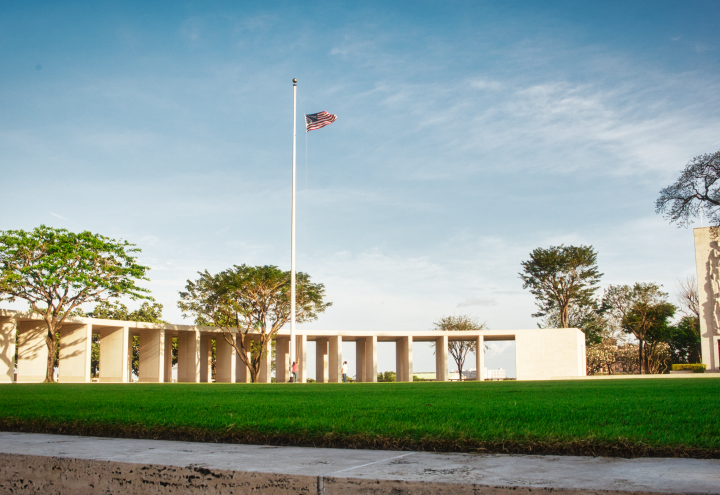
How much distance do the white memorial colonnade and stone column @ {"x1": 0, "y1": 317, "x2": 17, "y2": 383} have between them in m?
0.02

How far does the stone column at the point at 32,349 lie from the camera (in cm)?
3275

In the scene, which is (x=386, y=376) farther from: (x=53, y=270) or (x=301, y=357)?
(x=53, y=270)

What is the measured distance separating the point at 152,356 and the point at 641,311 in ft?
166

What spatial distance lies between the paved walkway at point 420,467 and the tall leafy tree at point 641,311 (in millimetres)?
63788

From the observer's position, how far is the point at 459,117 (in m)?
25.1

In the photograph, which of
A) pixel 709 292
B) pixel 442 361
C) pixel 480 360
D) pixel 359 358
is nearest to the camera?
pixel 709 292

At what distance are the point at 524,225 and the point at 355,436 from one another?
38272 mm

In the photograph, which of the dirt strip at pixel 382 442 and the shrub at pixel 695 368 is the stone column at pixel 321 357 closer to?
the shrub at pixel 695 368

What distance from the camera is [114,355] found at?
37656 mm

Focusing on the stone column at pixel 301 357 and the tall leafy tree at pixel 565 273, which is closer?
the stone column at pixel 301 357

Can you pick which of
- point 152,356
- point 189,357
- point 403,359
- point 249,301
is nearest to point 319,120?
point 249,301

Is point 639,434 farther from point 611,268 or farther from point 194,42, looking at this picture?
point 611,268

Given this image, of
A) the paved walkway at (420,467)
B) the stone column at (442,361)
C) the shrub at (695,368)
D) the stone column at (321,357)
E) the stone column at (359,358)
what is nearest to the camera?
the paved walkway at (420,467)

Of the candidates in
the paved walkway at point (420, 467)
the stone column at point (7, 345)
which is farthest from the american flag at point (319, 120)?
the paved walkway at point (420, 467)
